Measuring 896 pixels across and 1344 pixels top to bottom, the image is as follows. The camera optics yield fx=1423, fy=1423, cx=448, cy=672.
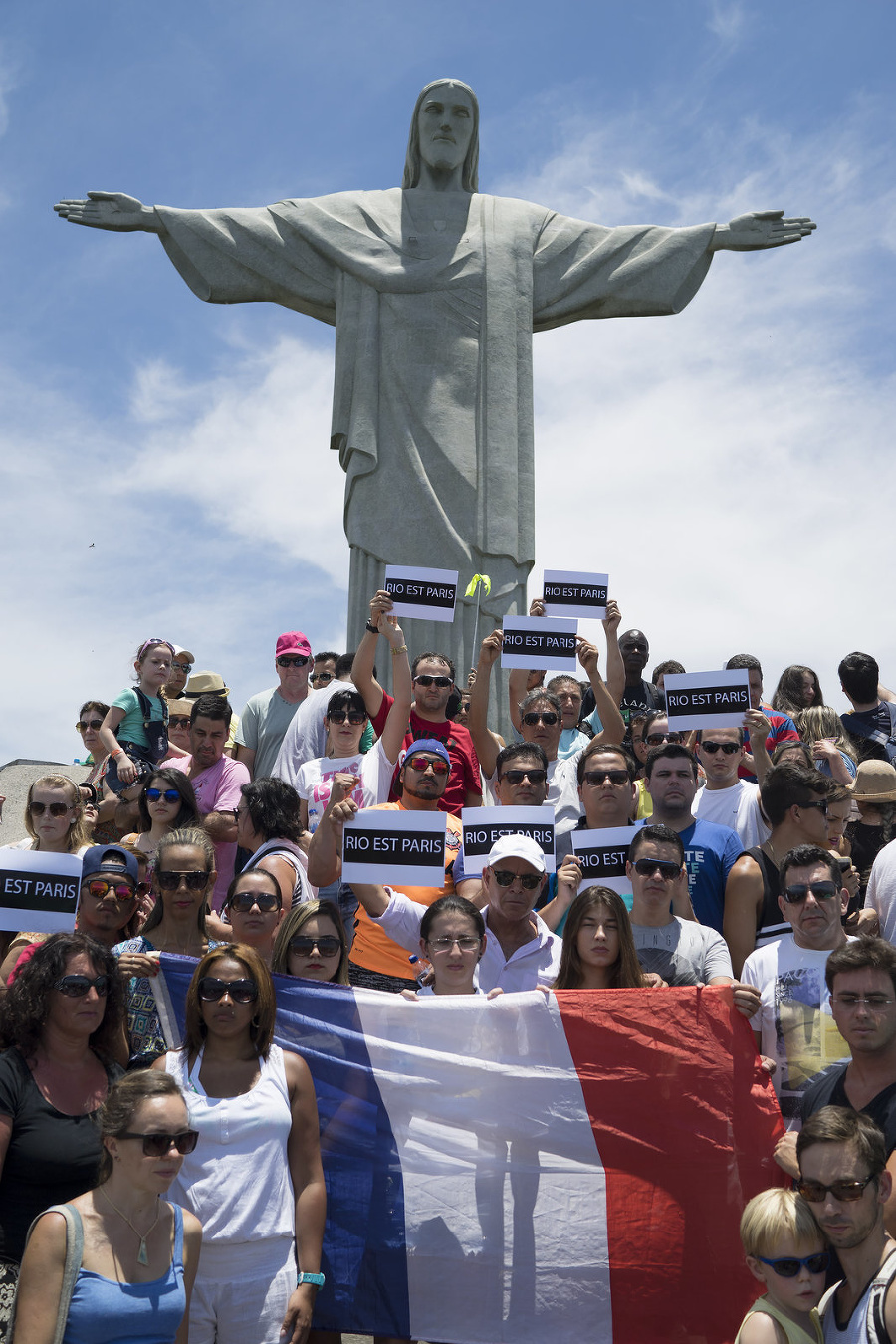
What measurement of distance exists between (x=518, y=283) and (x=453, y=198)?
941 millimetres

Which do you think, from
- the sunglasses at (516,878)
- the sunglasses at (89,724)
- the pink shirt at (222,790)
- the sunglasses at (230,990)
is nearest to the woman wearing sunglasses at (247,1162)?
the sunglasses at (230,990)

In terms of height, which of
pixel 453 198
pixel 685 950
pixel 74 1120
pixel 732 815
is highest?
pixel 453 198

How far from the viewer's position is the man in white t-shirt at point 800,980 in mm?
4809

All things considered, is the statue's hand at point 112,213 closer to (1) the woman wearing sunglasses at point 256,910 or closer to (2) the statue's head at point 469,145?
(2) the statue's head at point 469,145

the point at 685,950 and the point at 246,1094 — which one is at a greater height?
the point at 685,950

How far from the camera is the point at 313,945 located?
196 inches

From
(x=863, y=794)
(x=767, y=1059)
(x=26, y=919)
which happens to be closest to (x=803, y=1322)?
(x=767, y=1059)

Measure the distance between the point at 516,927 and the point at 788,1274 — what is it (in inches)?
71.1

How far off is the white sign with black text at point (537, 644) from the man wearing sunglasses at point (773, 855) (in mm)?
2053

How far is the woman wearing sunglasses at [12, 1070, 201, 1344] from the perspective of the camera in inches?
143

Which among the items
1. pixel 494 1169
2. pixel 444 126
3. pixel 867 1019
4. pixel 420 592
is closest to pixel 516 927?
pixel 494 1169

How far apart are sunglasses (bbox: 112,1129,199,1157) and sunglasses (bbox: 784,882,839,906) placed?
2285 mm

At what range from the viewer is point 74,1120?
4.19 m

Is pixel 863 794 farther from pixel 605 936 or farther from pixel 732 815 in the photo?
pixel 605 936
